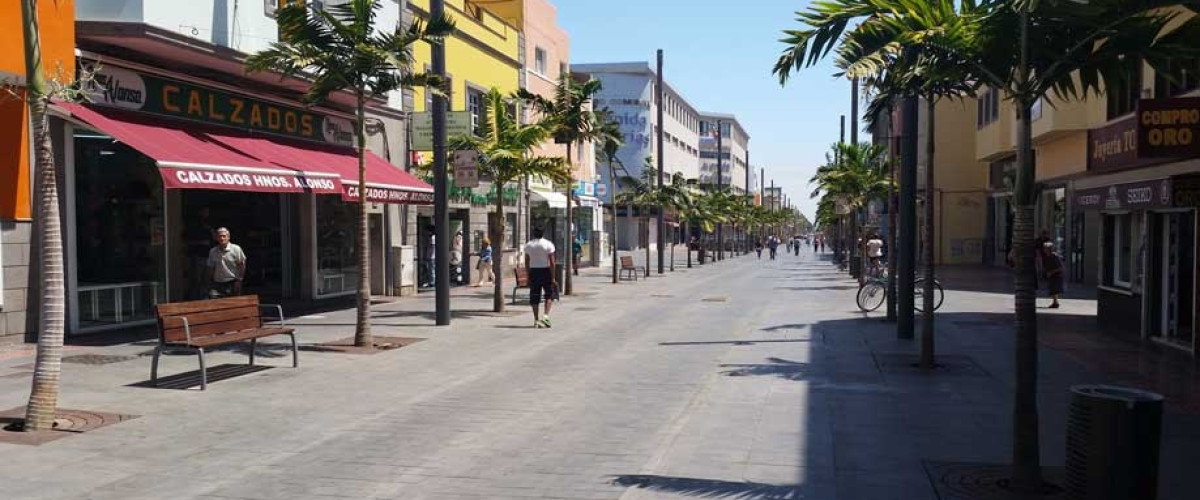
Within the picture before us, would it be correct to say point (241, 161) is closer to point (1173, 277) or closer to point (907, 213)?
point (907, 213)

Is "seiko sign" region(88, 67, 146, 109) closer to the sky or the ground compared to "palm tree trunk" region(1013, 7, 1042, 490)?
closer to the sky

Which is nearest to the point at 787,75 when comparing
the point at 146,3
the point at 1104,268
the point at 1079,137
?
the point at 146,3

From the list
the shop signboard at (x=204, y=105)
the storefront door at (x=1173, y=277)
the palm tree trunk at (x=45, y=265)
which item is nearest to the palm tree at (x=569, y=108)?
the shop signboard at (x=204, y=105)

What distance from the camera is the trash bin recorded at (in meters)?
5.16

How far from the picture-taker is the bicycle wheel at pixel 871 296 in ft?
58.5

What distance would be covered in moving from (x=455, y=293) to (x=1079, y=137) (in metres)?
16.4

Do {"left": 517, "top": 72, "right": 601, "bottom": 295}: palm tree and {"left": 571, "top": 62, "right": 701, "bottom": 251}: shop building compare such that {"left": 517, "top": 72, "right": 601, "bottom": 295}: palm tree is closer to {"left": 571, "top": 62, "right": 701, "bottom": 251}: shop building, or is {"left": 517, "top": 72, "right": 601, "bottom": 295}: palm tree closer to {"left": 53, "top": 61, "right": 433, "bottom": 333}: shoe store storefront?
{"left": 53, "top": 61, "right": 433, "bottom": 333}: shoe store storefront

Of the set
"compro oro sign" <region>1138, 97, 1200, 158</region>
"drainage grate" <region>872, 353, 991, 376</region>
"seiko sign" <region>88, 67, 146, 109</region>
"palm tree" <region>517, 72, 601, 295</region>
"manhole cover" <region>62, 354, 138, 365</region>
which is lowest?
"drainage grate" <region>872, 353, 991, 376</region>

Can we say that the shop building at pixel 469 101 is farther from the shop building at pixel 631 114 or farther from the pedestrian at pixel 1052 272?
the shop building at pixel 631 114

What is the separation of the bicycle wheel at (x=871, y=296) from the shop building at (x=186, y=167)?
9048mm

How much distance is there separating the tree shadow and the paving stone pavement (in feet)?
0.07

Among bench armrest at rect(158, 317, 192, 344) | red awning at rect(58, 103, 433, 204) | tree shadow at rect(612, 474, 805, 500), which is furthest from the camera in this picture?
red awning at rect(58, 103, 433, 204)

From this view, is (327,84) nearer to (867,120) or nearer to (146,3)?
(146,3)

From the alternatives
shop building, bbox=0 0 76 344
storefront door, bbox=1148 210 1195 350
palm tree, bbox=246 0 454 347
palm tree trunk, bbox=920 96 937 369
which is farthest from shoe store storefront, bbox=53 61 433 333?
storefront door, bbox=1148 210 1195 350
